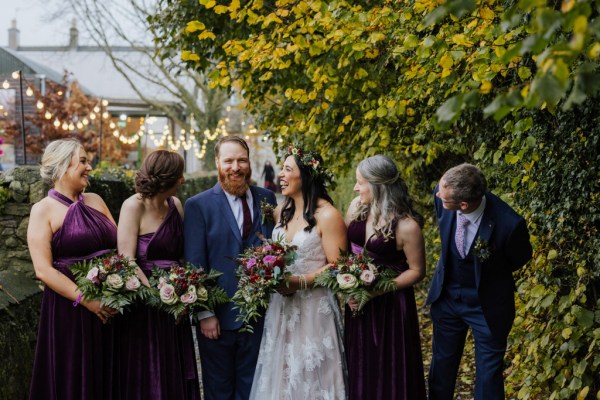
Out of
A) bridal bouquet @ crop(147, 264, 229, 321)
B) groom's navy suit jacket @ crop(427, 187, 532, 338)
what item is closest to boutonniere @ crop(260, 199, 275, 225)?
bridal bouquet @ crop(147, 264, 229, 321)

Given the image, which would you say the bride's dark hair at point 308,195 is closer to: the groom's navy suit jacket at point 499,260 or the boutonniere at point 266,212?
the boutonniere at point 266,212

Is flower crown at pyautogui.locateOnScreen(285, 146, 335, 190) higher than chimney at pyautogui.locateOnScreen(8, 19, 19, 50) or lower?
lower

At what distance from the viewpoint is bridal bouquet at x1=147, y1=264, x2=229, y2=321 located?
414 cm

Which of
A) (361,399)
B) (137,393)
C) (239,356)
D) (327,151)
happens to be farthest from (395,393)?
(327,151)

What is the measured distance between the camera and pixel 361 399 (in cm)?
441

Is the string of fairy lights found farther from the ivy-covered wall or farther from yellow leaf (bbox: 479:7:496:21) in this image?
yellow leaf (bbox: 479:7:496:21)

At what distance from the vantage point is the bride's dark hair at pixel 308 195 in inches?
179

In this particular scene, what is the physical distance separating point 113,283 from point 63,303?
0.53 metres

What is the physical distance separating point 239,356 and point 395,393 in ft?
3.44

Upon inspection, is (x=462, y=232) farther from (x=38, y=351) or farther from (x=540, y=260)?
(x=38, y=351)

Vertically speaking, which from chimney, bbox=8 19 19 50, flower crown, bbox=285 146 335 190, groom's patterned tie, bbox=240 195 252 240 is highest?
chimney, bbox=8 19 19 50

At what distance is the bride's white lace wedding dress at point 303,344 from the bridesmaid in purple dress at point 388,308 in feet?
0.43

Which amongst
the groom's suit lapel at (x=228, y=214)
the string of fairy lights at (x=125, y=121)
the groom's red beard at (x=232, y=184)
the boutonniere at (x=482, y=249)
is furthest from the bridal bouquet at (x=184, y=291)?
the string of fairy lights at (x=125, y=121)

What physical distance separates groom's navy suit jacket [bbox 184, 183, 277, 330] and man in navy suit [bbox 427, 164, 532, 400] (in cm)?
136
